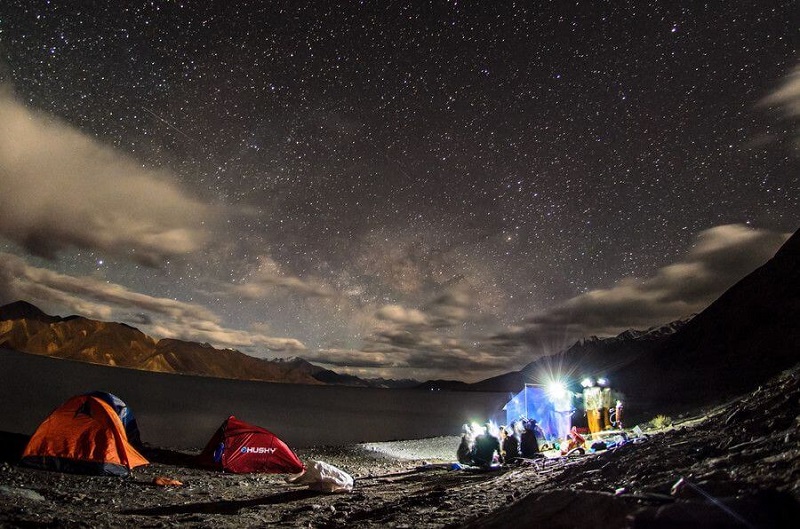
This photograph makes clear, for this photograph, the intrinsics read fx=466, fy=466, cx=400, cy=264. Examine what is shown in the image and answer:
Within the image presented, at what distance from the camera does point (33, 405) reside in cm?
4678

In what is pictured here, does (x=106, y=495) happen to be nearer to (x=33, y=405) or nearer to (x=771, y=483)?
(x=771, y=483)

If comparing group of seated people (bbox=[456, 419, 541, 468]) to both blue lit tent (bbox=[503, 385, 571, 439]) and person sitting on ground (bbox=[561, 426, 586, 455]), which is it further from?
blue lit tent (bbox=[503, 385, 571, 439])

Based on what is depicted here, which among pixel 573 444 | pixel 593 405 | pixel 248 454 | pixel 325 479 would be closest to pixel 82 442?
pixel 248 454

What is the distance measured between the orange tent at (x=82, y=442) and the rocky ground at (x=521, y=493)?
0.37 m

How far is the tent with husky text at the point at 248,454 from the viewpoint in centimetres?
1425

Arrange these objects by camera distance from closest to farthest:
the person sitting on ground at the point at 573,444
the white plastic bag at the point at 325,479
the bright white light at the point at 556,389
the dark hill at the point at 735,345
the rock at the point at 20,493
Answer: the rock at the point at 20,493
the white plastic bag at the point at 325,479
the person sitting on ground at the point at 573,444
the bright white light at the point at 556,389
the dark hill at the point at 735,345

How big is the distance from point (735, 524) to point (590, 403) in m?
15.5

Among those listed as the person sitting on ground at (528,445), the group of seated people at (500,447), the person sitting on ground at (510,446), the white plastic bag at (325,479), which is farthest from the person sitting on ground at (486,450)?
the white plastic bag at (325,479)

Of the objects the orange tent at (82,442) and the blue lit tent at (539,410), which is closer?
the orange tent at (82,442)

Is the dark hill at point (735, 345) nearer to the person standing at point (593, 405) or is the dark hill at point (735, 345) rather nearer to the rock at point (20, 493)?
the person standing at point (593, 405)

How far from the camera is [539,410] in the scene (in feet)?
69.5

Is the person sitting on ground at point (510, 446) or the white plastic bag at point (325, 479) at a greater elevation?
the person sitting on ground at point (510, 446)

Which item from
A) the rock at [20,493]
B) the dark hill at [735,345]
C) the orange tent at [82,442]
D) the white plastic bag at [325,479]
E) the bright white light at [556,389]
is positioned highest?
the dark hill at [735,345]

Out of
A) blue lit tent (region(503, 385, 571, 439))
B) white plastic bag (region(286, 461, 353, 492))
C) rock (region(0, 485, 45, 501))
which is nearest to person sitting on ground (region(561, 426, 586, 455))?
blue lit tent (region(503, 385, 571, 439))
